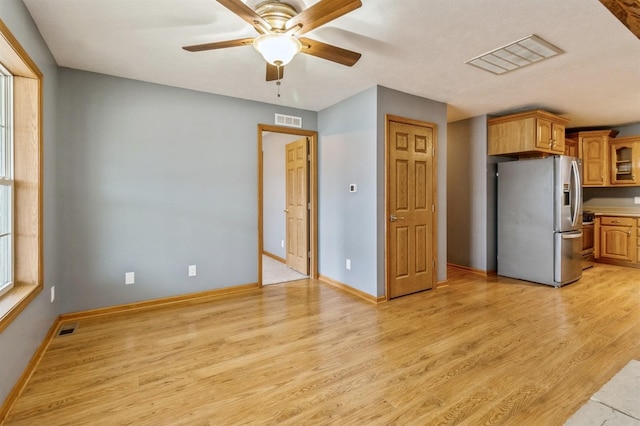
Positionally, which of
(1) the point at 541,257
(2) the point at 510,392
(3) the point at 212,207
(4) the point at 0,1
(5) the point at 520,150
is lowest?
(2) the point at 510,392

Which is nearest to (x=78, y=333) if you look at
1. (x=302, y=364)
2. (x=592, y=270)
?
(x=302, y=364)

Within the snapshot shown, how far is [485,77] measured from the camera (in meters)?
3.28

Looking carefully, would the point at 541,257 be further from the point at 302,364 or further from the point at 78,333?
the point at 78,333

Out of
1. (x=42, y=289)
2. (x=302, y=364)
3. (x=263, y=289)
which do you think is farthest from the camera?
(x=263, y=289)

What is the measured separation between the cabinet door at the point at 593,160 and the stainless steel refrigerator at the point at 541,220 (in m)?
1.77

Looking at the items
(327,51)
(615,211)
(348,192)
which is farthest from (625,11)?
(615,211)

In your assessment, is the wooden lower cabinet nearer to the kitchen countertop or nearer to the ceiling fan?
the kitchen countertop

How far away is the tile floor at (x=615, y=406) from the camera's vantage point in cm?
142

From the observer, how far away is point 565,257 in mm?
4145

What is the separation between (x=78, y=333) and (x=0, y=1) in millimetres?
2487

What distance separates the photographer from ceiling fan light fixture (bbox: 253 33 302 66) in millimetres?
1882

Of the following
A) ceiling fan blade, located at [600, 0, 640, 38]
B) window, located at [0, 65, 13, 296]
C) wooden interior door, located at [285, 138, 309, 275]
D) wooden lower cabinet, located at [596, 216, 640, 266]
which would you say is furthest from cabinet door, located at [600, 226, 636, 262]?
window, located at [0, 65, 13, 296]

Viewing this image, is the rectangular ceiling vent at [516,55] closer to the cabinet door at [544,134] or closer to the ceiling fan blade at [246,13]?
the cabinet door at [544,134]

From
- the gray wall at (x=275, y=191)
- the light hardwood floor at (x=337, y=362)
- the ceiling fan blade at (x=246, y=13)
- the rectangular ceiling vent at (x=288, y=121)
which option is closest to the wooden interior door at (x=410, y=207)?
the light hardwood floor at (x=337, y=362)
